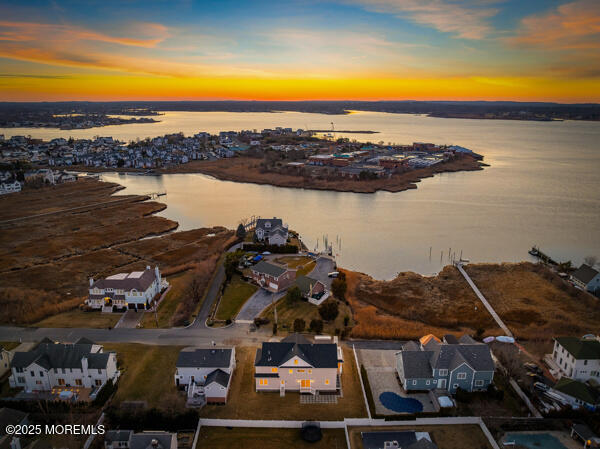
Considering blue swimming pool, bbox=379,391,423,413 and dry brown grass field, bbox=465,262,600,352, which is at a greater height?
dry brown grass field, bbox=465,262,600,352

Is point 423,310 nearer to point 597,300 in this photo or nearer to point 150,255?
point 597,300

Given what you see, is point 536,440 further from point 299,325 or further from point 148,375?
point 148,375

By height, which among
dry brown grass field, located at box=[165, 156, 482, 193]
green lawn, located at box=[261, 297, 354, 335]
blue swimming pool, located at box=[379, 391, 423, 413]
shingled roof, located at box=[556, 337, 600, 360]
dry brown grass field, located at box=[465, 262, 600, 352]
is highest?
dry brown grass field, located at box=[165, 156, 482, 193]

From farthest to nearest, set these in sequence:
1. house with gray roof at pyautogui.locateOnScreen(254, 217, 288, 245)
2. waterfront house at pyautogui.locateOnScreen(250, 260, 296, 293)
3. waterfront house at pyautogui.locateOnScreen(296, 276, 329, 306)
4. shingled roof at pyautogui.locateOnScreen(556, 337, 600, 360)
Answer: house with gray roof at pyautogui.locateOnScreen(254, 217, 288, 245) < waterfront house at pyautogui.locateOnScreen(250, 260, 296, 293) < waterfront house at pyautogui.locateOnScreen(296, 276, 329, 306) < shingled roof at pyautogui.locateOnScreen(556, 337, 600, 360)

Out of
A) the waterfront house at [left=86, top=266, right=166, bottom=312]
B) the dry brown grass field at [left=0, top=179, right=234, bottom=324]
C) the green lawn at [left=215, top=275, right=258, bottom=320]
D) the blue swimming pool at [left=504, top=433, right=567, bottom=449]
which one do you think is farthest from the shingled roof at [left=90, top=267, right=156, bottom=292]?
the blue swimming pool at [left=504, top=433, right=567, bottom=449]

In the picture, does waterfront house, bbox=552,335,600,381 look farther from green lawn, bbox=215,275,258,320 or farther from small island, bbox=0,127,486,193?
small island, bbox=0,127,486,193

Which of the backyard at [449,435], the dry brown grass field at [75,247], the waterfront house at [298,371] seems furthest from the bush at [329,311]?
the dry brown grass field at [75,247]

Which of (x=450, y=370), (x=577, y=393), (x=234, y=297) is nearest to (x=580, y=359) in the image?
(x=577, y=393)
